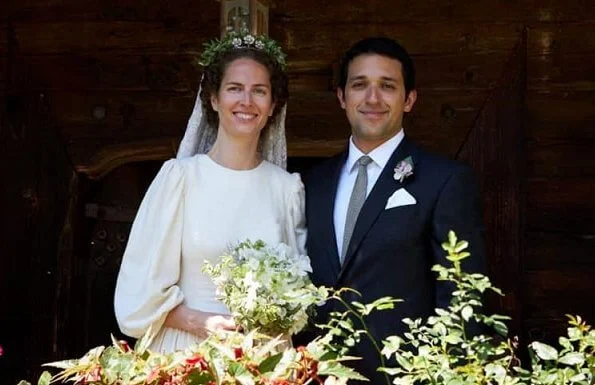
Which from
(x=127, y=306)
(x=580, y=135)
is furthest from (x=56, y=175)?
(x=580, y=135)

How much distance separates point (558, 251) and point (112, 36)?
7.29 feet

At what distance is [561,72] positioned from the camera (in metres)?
5.25

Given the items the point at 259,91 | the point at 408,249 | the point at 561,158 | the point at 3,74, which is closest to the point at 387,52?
the point at 259,91

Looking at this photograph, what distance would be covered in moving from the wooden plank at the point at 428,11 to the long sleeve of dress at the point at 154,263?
1777 mm

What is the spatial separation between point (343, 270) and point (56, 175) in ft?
7.42

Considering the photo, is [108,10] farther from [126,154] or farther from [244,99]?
[244,99]

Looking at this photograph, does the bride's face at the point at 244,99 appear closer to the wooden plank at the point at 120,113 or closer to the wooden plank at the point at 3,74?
the wooden plank at the point at 120,113

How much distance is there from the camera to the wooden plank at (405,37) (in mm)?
5291

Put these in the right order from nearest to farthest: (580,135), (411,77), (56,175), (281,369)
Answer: (281,369) < (411,77) < (580,135) < (56,175)

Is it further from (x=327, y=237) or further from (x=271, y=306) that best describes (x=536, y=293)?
(x=271, y=306)

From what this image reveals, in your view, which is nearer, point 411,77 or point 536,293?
point 411,77

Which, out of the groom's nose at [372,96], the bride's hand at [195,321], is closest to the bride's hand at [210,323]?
the bride's hand at [195,321]

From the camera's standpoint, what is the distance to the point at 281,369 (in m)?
2.68

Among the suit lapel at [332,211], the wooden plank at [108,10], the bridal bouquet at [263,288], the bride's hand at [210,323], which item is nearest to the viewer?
the bridal bouquet at [263,288]
